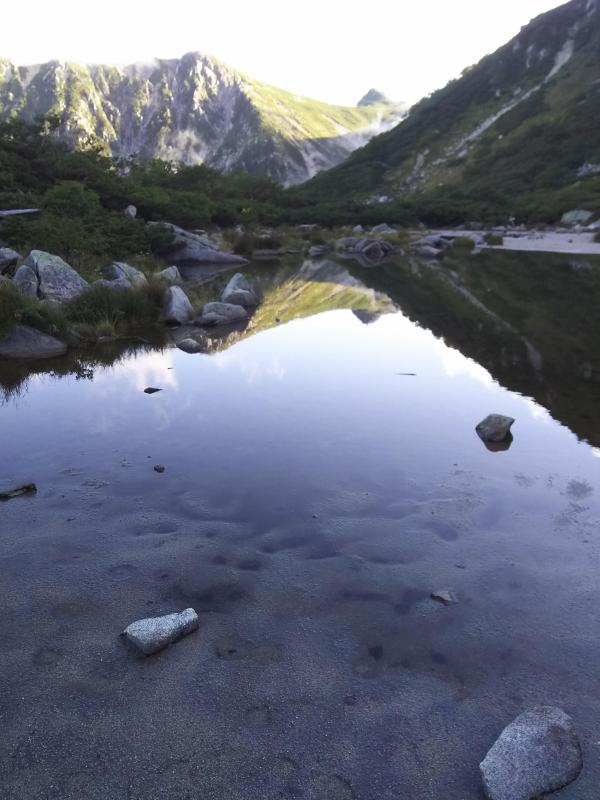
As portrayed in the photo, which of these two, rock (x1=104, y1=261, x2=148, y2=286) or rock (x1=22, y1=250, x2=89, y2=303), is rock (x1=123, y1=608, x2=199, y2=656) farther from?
rock (x1=104, y1=261, x2=148, y2=286)

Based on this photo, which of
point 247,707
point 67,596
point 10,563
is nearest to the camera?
point 247,707

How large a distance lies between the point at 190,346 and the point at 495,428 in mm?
7416

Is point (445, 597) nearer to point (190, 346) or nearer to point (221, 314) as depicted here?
point (190, 346)

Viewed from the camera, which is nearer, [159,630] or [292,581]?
[159,630]

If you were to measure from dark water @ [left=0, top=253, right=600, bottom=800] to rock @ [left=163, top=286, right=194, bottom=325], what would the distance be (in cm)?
563

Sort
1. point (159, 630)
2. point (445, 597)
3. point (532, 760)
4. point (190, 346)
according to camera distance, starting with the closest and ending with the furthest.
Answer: point (532, 760)
point (159, 630)
point (445, 597)
point (190, 346)

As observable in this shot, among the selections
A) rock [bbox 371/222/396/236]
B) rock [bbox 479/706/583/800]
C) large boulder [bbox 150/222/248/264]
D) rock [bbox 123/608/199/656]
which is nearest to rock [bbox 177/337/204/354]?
rock [bbox 123/608/199/656]

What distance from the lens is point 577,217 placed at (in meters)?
51.1

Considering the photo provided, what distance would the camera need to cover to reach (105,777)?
2.73m

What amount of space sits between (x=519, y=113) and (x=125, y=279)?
338 feet

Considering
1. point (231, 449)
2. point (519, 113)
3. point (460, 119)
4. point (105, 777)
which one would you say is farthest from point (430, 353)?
point (460, 119)

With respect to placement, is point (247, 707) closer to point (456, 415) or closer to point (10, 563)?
point (10, 563)

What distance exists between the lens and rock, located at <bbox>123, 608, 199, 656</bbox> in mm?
3559

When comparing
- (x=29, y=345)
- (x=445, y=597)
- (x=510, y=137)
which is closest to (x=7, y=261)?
(x=29, y=345)
